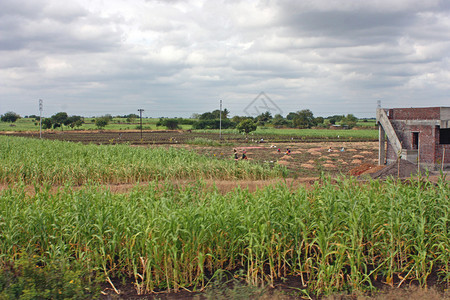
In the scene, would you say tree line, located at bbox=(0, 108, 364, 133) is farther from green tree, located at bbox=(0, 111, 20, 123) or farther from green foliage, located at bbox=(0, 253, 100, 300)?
green foliage, located at bbox=(0, 253, 100, 300)

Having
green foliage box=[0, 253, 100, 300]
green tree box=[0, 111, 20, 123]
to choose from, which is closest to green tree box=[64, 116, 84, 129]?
green tree box=[0, 111, 20, 123]

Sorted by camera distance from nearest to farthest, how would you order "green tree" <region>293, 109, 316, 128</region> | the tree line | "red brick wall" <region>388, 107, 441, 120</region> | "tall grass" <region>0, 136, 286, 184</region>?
"tall grass" <region>0, 136, 286, 184</region>, "red brick wall" <region>388, 107, 441, 120</region>, the tree line, "green tree" <region>293, 109, 316, 128</region>

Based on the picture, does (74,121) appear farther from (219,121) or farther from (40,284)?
(40,284)

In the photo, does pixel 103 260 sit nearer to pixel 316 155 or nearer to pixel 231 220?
pixel 231 220

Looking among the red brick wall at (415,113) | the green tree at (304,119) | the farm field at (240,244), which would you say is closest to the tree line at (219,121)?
the green tree at (304,119)

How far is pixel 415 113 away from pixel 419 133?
835 mm

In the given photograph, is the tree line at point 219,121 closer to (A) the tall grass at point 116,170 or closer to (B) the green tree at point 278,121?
(B) the green tree at point 278,121

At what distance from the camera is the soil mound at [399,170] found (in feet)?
43.4

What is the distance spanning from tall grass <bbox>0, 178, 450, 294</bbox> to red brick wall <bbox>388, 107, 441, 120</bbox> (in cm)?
955

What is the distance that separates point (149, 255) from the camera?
494 centimetres

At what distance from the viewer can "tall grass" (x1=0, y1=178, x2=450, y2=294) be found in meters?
5.02

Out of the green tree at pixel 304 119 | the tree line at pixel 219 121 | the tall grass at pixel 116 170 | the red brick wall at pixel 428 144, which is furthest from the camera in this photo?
the green tree at pixel 304 119

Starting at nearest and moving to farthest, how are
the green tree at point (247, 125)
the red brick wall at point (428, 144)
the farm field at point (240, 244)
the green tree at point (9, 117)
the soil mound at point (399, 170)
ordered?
the farm field at point (240, 244)
the soil mound at point (399, 170)
the red brick wall at point (428, 144)
the green tree at point (247, 125)
the green tree at point (9, 117)

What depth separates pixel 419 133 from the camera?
15125 mm
